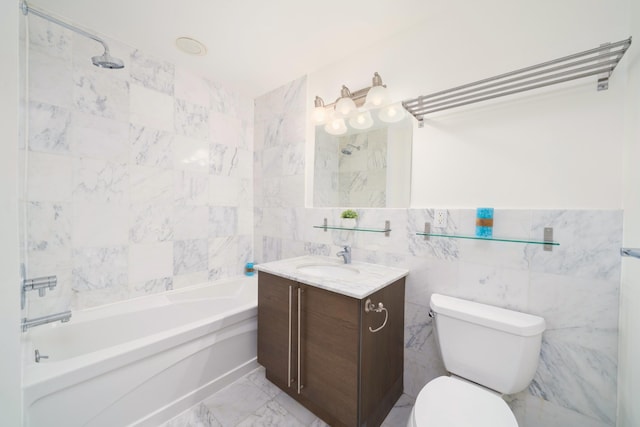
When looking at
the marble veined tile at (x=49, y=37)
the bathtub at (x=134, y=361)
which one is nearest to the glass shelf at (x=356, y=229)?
the bathtub at (x=134, y=361)

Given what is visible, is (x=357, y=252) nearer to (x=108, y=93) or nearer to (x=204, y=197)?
(x=204, y=197)

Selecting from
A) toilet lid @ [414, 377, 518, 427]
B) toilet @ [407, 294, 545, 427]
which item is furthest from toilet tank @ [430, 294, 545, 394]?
toilet lid @ [414, 377, 518, 427]

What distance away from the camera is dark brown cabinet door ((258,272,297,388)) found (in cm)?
144

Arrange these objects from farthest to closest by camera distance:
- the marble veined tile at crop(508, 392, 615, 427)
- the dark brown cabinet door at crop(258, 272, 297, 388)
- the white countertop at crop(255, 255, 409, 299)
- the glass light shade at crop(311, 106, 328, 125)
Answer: the glass light shade at crop(311, 106, 328, 125)
the dark brown cabinet door at crop(258, 272, 297, 388)
the white countertop at crop(255, 255, 409, 299)
the marble veined tile at crop(508, 392, 615, 427)

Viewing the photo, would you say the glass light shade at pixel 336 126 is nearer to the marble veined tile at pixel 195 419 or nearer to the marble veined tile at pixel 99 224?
the marble veined tile at pixel 99 224

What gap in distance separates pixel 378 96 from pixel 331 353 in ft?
5.32

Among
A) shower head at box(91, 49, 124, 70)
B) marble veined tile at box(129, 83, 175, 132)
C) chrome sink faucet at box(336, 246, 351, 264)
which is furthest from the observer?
marble veined tile at box(129, 83, 175, 132)

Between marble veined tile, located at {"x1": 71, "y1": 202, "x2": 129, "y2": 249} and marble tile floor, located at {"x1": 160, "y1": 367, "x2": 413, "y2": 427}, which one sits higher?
marble veined tile, located at {"x1": 71, "y1": 202, "x2": 129, "y2": 249}

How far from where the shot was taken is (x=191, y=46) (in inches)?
72.6

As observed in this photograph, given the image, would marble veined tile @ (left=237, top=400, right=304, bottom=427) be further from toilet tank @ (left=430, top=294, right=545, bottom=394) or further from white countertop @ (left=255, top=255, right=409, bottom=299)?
toilet tank @ (left=430, top=294, right=545, bottom=394)

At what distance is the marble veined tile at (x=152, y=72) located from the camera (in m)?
1.86

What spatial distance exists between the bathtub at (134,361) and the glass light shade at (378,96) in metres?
1.73

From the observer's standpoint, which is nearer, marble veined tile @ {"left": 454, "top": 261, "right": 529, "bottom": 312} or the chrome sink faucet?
marble veined tile @ {"left": 454, "top": 261, "right": 529, "bottom": 312}

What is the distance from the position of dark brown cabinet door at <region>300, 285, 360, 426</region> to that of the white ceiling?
1696 millimetres
